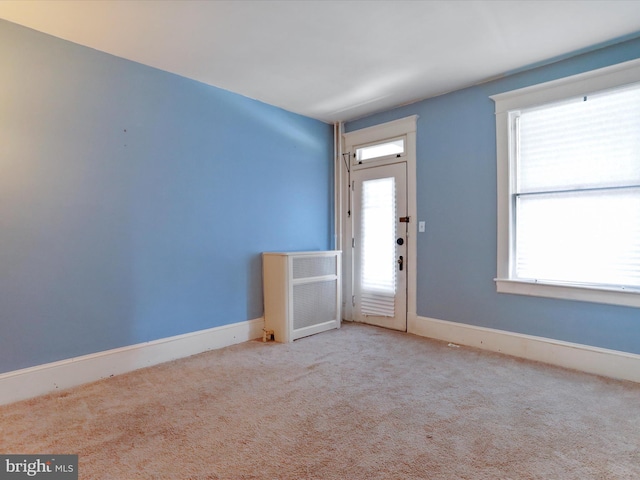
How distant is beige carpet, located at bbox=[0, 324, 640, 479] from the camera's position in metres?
1.57

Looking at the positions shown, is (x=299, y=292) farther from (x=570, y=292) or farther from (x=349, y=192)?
(x=570, y=292)

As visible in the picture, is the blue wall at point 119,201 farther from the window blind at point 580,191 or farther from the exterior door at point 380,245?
the window blind at point 580,191

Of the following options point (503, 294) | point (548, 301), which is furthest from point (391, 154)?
point (548, 301)

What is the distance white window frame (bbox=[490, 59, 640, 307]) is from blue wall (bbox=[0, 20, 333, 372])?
2266 millimetres

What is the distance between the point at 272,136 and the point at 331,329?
2294mm

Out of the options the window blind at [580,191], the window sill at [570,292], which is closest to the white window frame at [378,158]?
the window blind at [580,191]

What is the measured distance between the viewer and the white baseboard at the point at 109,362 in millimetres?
2238

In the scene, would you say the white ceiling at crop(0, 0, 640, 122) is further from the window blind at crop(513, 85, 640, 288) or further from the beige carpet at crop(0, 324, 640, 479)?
the beige carpet at crop(0, 324, 640, 479)

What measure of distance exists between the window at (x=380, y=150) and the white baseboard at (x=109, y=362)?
7.89 feet

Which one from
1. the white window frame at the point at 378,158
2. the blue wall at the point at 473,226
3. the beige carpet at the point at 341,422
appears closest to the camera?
the beige carpet at the point at 341,422

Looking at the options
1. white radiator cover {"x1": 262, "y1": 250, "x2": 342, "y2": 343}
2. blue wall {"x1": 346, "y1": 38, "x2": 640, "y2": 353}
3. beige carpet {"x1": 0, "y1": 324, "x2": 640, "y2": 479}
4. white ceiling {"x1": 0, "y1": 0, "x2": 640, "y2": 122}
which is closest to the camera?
beige carpet {"x1": 0, "y1": 324, "x2": 640, "y2": 479}

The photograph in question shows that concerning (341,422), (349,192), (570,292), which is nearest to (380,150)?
(349,192)

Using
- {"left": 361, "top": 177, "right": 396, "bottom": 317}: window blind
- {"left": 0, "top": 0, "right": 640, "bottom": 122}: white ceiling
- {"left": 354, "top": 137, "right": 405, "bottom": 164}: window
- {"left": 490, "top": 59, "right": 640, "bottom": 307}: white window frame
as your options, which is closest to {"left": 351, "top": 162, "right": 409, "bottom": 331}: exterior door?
{"left": 361, "top": 177, "right": 396, "bottom": 317}: window blind

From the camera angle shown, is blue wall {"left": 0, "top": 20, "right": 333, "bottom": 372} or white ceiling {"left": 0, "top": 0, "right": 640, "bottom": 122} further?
blue wall {"left": 0, "top": 20, "right": 333, "bottom": 372}
